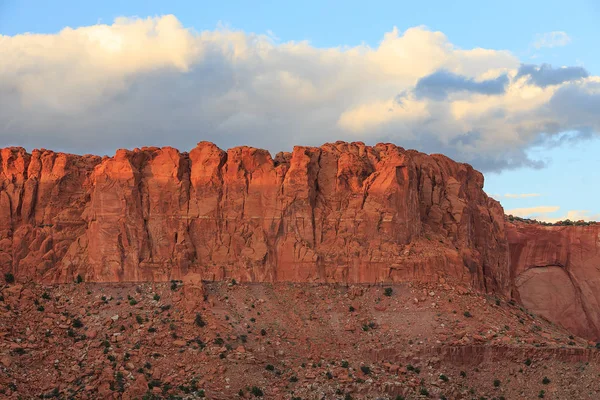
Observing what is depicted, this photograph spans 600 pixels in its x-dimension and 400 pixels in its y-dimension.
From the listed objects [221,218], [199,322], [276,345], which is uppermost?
[221,218]

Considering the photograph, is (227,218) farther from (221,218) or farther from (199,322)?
(199,322)

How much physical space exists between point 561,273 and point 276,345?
32166mm

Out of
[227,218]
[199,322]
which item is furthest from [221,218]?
[199,322]

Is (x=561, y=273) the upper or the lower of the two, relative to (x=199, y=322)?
upper

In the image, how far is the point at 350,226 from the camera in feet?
249

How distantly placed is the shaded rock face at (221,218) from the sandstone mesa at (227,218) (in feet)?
0.23

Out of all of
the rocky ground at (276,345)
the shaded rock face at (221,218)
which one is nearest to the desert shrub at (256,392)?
the rocky ground at (276,345)

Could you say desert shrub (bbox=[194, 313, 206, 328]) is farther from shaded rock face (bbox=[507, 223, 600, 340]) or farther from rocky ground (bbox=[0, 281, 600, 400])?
shaded rock face (bbox=[507, 223, 600, 340])

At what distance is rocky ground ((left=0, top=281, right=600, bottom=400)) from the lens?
6494 cm

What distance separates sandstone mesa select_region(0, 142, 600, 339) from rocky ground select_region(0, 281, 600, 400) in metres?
1.43

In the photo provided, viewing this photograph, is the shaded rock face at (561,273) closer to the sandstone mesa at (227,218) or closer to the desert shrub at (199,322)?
the sandstone mesa at (227,218)

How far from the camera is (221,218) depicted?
76188 millimetres

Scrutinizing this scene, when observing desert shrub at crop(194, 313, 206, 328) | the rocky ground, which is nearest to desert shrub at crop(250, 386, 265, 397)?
the rocky ground

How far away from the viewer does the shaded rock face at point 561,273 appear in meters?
90.1
